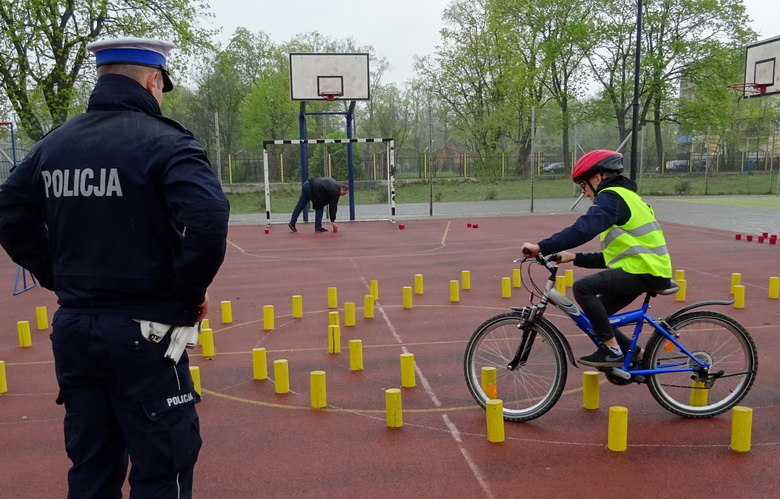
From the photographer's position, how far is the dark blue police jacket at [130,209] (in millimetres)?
2564

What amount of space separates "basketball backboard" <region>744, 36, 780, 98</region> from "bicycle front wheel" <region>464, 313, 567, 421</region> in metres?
22.0

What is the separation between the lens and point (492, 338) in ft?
15.6

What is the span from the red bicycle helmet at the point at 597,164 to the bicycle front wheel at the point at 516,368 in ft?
3.59

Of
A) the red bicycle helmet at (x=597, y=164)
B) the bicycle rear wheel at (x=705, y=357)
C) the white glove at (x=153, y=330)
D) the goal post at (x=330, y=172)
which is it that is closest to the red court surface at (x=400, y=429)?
the bicycle rear wheel at (x=705, y=357)

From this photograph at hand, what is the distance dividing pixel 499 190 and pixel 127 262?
34.4 metres

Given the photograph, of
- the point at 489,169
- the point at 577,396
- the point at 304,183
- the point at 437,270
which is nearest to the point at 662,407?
the point at 577,396

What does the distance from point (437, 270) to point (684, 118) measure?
34.7 metres

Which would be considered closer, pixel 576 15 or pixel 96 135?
pixel 96 135

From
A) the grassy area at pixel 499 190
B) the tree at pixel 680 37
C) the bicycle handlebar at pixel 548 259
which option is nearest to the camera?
the bicycle handlebar at pixel 548 259

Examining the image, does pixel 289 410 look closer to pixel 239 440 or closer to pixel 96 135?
pixel 239 440

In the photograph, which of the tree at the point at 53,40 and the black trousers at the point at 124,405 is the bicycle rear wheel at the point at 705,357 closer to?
the black trousers at the point at 124,405

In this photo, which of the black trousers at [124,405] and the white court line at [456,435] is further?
the white court line at [456,435]

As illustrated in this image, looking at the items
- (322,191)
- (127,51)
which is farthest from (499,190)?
(127,51)

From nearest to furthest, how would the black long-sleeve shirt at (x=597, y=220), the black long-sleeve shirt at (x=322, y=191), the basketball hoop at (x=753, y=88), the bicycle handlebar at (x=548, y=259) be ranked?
the black long-sleeve shirt at (x=597, y=220) < the bicycle handlebar at (x=548, y=259) < the black long-sleeve shirt at (x=322, y=191) < the basketball hoop at (x=753, y=88)
